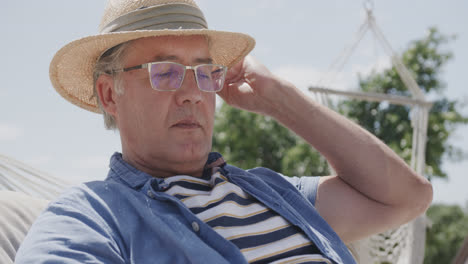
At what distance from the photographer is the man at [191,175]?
1.35m

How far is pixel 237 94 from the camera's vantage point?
6.65 ft

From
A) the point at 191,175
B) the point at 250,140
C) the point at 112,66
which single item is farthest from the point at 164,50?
the point at 250,140

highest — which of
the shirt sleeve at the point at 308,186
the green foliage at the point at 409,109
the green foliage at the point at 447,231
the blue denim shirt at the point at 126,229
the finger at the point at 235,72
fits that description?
the finger at the point at 235,72

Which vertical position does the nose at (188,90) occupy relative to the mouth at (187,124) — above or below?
above

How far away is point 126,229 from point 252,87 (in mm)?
865

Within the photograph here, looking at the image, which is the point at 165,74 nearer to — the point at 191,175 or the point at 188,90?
the point at 188,90

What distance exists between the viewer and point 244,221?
59.2 inches

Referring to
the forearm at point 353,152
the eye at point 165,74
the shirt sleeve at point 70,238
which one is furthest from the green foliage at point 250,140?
the shirt sleeve at point 70,238

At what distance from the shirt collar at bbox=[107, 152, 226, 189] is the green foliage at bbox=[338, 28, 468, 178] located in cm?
979

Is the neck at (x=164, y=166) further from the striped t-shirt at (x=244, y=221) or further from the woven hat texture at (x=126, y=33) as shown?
the woven hat texture at (x=126, y=33)

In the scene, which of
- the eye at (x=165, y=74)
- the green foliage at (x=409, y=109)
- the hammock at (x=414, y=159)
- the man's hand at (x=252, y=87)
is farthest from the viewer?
the green foliage at (x=409, y=109)

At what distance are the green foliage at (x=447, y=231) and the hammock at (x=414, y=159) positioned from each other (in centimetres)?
1437

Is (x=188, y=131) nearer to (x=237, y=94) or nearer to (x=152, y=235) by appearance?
(x=152, y=235)

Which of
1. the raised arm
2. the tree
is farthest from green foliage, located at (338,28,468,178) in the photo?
the raised arm
